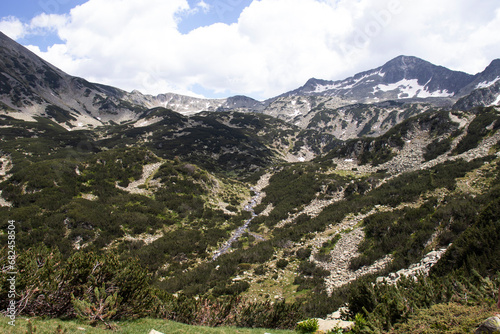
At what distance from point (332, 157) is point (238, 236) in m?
37.1

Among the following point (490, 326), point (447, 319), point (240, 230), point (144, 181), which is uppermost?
point (144, 181)

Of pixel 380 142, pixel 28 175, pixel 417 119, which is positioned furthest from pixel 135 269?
pixel 417 119

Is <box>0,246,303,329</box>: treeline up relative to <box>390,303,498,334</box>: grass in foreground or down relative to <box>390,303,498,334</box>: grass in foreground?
down

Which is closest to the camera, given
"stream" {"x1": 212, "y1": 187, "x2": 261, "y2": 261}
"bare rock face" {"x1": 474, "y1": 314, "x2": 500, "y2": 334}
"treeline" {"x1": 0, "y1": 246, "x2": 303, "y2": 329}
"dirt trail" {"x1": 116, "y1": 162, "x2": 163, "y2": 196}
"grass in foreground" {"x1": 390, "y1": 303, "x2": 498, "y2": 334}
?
"bare rock face" {"x1": 474, "y1": 314, "x2": 500, "y2": 334}

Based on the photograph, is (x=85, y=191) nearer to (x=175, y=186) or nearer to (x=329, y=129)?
(x=175, y=186)

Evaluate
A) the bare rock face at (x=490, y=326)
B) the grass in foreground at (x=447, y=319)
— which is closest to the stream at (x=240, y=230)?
the grass in foreground at (x=447, y=319)

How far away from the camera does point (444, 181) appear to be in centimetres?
2278

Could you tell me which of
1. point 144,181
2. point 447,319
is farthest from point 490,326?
point 144,181

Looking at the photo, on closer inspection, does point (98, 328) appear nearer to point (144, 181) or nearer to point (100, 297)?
point (100, 297)

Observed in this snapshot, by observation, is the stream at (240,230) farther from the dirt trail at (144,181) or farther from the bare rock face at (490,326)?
the bare rock face at (490,326)

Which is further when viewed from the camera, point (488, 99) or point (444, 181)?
point (488, 99)

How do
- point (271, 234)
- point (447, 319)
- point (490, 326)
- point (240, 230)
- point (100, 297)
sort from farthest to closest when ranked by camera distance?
point (240, 230)
point (271, 234)
point (100, 297)
point (447, 319)
point (490, 326)

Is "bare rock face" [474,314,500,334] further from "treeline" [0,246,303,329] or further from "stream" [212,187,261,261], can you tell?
"stream" [212,187,261,261]

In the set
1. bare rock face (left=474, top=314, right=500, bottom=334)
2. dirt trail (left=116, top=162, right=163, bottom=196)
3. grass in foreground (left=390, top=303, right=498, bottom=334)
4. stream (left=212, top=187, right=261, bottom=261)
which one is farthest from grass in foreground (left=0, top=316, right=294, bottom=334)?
dirt trail (left=116, top=162, right=163, bottom=196)
